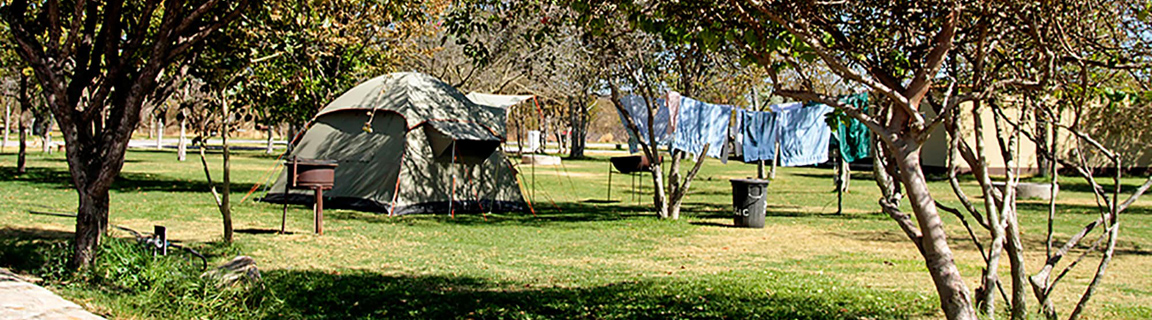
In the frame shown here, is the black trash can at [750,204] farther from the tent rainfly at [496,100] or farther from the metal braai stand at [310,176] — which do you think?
the metal braai stand at [310,176]

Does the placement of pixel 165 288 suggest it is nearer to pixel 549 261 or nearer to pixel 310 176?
pixel 549 261

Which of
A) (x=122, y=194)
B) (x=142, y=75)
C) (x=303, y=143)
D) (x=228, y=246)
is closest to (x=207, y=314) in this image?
(x=142, y=75)

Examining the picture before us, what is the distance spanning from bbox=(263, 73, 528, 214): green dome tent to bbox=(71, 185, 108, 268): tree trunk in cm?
760

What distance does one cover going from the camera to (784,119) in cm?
1580

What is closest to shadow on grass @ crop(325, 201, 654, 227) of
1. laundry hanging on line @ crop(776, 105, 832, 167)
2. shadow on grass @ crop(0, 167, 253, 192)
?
laundry hanging on line @ crop(776, 105, 832, 167)

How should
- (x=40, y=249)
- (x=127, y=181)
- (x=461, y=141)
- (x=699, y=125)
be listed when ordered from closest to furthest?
(x=40, y=249) → (x=699, y=125) → (x=461, y=141) → (x=127, y=181)

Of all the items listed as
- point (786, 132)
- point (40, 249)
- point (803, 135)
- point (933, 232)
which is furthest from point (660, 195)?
point (933, 232)

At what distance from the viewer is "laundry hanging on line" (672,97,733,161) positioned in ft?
47.6

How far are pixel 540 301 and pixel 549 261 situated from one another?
2.77 metres

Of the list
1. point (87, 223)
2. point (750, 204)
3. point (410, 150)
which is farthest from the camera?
point (410, 150)

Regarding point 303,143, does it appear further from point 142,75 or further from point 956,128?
point 956,128

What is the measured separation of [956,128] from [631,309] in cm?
269

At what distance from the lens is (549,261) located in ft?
32.6

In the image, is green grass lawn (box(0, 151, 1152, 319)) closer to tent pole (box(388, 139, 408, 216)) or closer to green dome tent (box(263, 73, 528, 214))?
tent pole (box(388, 139, 408, 216))
